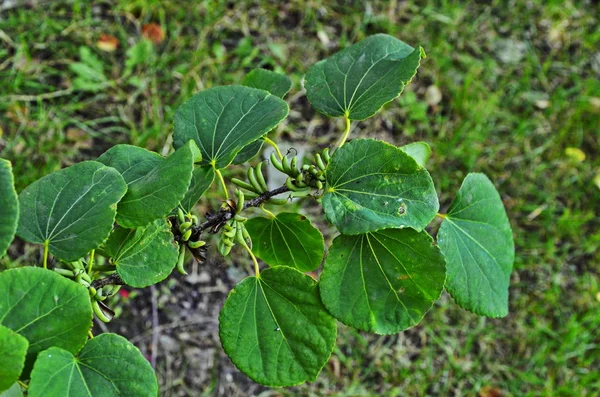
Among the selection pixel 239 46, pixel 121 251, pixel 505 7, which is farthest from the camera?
pixel 505 7

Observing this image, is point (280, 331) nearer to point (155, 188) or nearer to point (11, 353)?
point (155, 188)

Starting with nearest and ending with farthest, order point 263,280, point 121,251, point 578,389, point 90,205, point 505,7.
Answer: point 90,205 < point 121,251 < point 263,280 < point 578,389 < point 505,7

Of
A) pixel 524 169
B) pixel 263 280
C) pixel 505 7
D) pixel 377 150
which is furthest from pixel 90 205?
pixel 505 7

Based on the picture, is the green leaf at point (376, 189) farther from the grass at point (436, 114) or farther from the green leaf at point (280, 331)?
the grass at point (436, 114)

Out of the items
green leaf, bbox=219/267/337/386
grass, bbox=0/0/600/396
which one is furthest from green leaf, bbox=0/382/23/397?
grass, bbox=0/0/600/396

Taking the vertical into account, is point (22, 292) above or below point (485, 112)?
above

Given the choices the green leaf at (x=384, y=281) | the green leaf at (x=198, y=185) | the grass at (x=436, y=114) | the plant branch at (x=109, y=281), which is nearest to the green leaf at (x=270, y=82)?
the green leaf at (x=198, y=185)

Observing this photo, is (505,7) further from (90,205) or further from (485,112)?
(90,205)

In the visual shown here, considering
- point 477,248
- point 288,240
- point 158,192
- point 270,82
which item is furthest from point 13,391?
point 477,248
